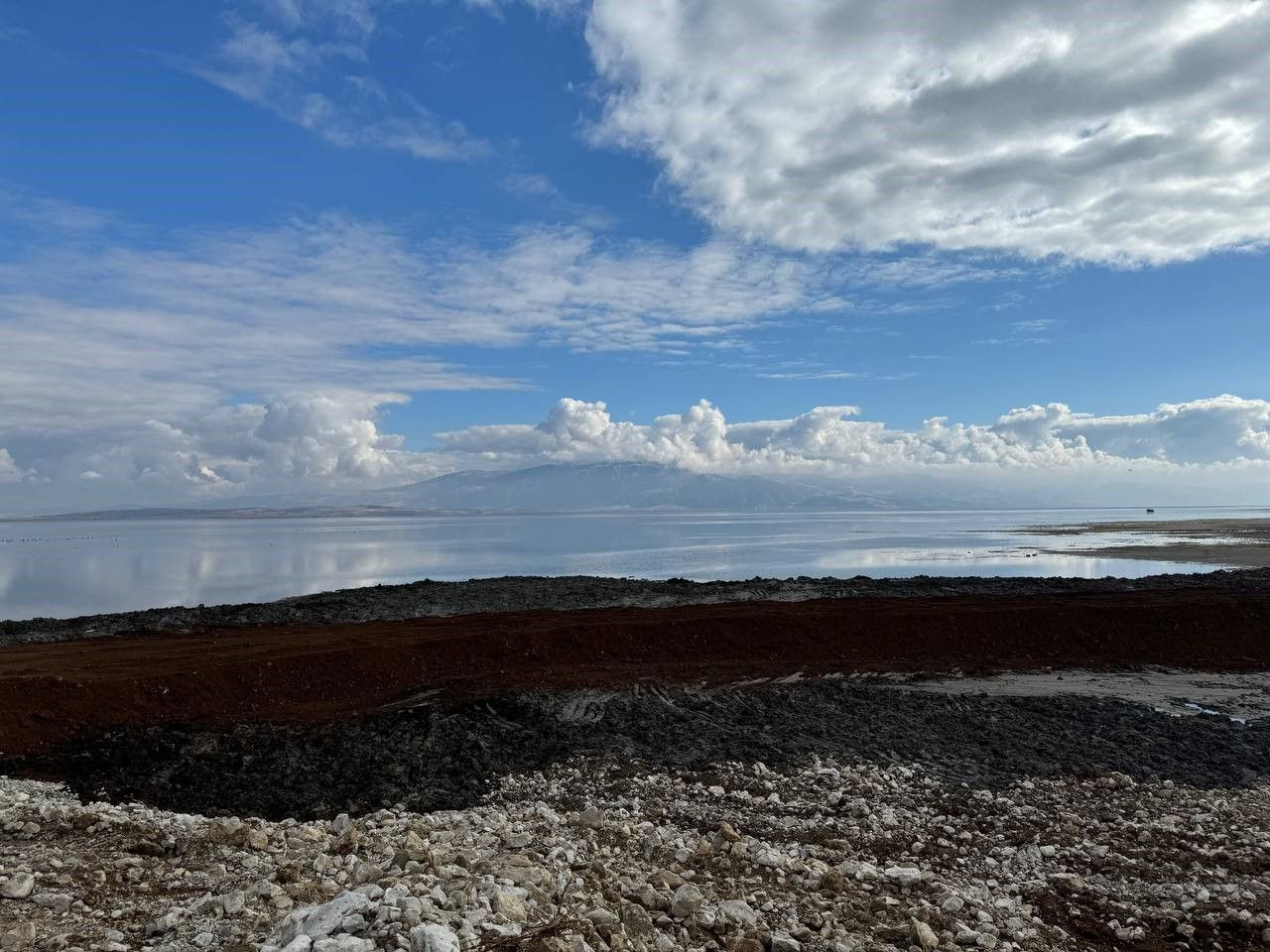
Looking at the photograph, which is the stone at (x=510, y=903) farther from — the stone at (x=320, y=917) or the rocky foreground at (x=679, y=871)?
the stone at (x=320, y=917)

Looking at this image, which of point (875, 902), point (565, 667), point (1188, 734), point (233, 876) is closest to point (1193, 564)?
point (1188, 734)

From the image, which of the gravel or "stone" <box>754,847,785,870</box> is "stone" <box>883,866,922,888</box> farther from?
the gravel

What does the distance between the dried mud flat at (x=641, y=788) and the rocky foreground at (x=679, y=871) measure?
0.11ft

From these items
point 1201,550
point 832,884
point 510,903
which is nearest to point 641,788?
point 832,884

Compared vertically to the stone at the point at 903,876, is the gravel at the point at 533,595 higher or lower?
higher

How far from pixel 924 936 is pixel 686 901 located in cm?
166

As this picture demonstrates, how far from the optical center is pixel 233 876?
21.7 feet

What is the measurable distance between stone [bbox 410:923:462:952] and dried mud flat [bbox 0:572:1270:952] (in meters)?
0.02

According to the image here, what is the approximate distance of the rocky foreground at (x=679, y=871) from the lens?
5.54m

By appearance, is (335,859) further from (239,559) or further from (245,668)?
(239,559)

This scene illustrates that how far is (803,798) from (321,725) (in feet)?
25.5

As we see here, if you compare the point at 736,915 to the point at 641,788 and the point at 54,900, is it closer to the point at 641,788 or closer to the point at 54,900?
the point at 641,788

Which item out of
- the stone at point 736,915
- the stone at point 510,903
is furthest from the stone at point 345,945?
the stone at point 736,915

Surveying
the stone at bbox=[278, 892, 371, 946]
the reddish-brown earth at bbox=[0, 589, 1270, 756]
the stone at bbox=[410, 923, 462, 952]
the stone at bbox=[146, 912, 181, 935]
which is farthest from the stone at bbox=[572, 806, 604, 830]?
the reddish-brown earth at bbox=[0, 589, 1270, 756]
